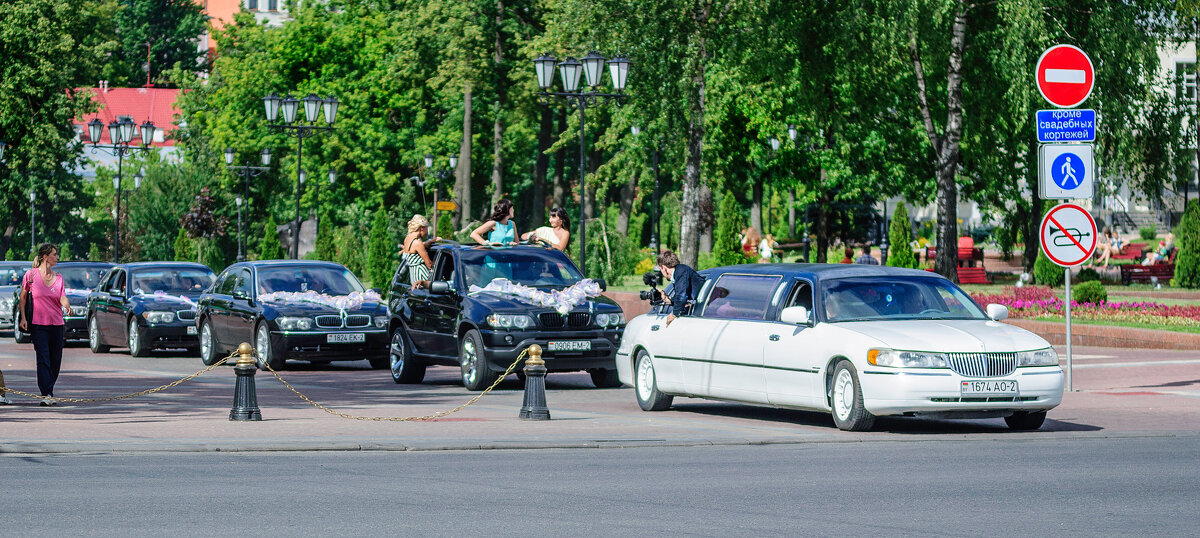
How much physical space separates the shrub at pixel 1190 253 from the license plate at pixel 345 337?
26.7m

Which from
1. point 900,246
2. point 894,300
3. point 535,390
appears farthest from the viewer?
point 900,246

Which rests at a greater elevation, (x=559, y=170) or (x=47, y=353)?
(x=559, y=170)

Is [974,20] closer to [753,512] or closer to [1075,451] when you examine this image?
[1075,451]

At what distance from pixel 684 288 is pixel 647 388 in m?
1.14

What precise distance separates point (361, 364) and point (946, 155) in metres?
17.9

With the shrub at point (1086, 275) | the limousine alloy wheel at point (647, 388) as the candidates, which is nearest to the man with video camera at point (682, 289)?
the limousine alloy wheel at point (647, 388)

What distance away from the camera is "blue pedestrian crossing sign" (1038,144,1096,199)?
19.7 m

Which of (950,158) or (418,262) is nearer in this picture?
(418,262)

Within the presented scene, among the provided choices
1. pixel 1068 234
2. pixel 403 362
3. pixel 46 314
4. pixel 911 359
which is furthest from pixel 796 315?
pixel 46 314

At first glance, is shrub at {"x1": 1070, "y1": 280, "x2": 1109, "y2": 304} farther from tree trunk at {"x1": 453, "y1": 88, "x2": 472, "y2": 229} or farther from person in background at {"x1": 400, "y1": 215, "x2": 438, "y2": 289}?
tree trunk at {"x1": 453, "y1": 88, "x2": 472, "y2": 229}

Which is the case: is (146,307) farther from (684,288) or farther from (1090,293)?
(1090,293)

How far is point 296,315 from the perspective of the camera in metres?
24.2

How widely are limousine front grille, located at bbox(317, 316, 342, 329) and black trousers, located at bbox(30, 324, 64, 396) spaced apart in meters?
5.98

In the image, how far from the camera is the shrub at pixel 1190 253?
→ 4369 cm
